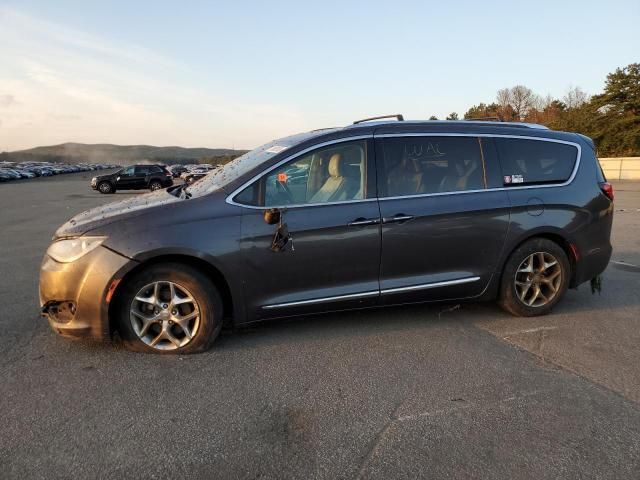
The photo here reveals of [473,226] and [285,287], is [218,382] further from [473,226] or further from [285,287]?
[473,226]

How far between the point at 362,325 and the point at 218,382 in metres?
1.54

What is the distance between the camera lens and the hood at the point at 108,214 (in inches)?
149

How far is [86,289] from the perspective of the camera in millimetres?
3639

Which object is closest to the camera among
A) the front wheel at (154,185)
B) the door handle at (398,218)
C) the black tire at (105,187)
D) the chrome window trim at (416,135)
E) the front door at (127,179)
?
the chrome window trim at (416,135)

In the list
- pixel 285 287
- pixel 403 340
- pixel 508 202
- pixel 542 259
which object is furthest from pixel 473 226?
pixel 285 287

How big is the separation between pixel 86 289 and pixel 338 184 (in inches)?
83.2

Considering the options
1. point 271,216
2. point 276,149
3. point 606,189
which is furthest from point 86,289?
point 606,189

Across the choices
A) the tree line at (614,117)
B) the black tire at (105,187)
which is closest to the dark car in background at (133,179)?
the black tire at (105,187)

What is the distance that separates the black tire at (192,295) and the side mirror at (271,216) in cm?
65

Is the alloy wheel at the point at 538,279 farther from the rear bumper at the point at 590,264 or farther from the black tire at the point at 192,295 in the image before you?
the black tire at the point at 192,295

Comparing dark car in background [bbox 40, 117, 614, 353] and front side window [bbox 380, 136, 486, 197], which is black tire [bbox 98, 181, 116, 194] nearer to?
dark car in background [bbox 40, 117, 614, 353]

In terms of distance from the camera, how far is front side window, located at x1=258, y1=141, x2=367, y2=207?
403 centimetres

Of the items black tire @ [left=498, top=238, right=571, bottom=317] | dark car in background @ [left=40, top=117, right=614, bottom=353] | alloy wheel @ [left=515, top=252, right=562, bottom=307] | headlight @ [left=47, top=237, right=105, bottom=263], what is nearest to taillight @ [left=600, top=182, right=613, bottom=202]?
dark car in background @ [left=40, top=117, right=614, bottom=353]

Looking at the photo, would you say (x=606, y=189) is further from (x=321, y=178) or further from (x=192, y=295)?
(x=192, y=295)
